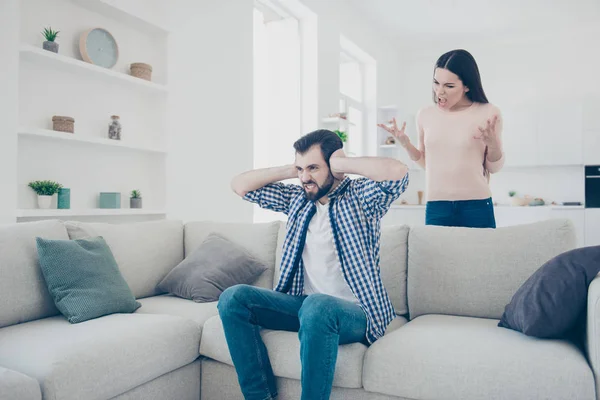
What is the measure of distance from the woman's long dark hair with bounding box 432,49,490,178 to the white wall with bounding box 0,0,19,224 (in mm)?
2169

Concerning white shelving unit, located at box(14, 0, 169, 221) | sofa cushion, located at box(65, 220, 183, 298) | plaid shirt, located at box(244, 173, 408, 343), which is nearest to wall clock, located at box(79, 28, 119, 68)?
white shelving unit, located at box(14, 0, 169, 221)

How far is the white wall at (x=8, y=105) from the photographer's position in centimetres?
269

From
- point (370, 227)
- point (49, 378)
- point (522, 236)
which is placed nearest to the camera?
point (49, 378)

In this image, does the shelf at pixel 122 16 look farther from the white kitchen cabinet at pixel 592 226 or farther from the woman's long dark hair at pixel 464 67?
the white kitchen cabinet at pixel 592 226

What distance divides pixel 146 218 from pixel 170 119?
29.2 inches

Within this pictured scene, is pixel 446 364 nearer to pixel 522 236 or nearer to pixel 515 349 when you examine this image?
pixel 515 349

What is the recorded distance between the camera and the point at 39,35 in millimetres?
2963

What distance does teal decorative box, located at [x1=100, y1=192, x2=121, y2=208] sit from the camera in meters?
3.28

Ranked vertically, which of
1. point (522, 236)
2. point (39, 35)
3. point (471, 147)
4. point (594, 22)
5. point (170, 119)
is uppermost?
point (594, 22)

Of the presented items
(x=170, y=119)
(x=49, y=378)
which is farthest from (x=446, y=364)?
(x=170, y=119)

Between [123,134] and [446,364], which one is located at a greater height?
[123,134]

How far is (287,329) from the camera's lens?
1987 mm

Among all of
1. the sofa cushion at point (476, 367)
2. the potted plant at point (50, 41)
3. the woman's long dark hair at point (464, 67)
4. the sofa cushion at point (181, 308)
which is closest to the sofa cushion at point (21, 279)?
the sofa cushion at point (181, 308)

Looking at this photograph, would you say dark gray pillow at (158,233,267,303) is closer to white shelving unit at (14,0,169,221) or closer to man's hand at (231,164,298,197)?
man's hand at (231,164,298,197)
